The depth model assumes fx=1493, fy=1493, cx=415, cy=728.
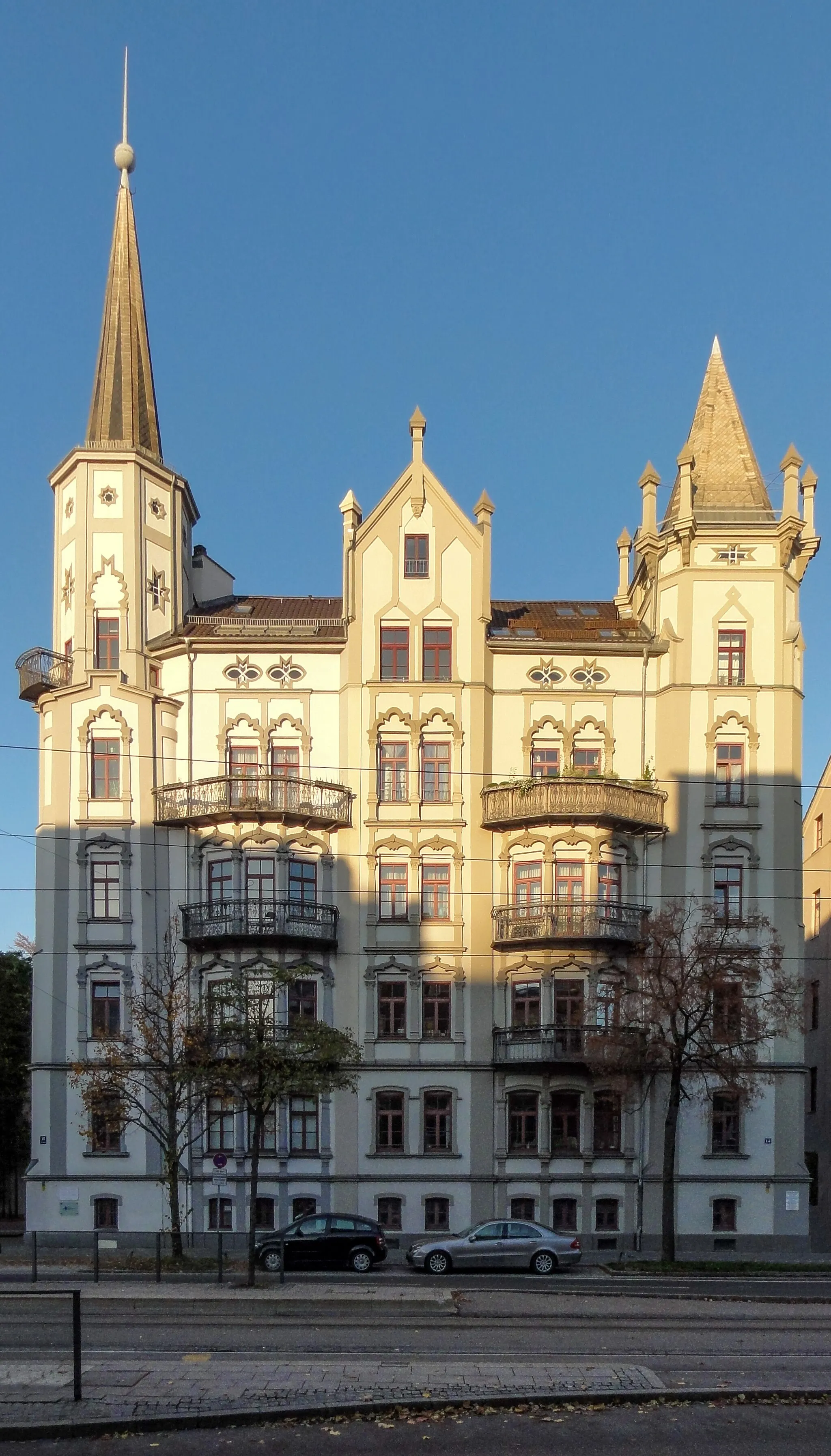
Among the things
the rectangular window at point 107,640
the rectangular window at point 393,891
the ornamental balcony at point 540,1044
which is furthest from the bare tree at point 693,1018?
the rectangular window at point 107,640

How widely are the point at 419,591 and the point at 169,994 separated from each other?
610 inches

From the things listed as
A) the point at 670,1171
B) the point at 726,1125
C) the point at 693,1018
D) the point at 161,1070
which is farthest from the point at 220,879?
the point at 726,1125

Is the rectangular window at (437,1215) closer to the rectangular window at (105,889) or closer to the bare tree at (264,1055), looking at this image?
the bare tree at (264,1055)

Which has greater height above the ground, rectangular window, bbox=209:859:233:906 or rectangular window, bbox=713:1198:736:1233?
rectangular window, bbox=209:859:233:906

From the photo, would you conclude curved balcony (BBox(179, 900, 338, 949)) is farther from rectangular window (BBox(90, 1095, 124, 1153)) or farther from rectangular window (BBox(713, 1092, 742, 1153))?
rectangular window (BBox(713, 1092, 742, 1153))

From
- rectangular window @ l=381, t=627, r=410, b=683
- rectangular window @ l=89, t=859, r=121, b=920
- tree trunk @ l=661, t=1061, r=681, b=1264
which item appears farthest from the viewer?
rectangular window @ l=381, t=627, r=410, b=683

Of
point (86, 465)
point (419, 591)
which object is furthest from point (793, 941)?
point (86, 465)

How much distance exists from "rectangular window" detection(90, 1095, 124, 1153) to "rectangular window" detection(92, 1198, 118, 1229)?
151 cm

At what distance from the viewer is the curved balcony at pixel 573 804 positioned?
153ft

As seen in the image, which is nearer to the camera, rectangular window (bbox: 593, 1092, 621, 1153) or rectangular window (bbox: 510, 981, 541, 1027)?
rectangular window (bbox: 593, 1092, 621, 1153)

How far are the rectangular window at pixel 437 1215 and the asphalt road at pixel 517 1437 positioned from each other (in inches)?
1166

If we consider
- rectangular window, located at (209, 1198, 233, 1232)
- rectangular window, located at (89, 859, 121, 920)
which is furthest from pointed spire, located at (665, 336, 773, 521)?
rectangular window, located at (209, 1198, 233, 1232)

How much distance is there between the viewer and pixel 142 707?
4856cm

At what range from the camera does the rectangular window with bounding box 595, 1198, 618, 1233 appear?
46312mm
